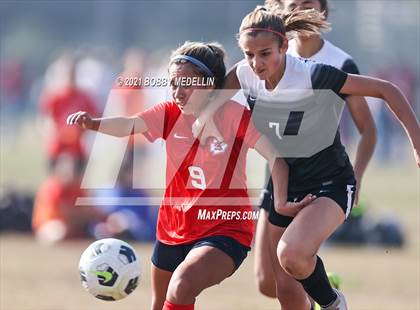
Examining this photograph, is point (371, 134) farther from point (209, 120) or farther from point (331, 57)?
point (209, 120)

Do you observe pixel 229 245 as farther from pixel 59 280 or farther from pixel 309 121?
pixel 59 280

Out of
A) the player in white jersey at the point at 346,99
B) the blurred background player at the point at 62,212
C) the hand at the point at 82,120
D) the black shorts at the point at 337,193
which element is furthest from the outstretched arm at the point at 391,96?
the blurred background player at the point at 62,212

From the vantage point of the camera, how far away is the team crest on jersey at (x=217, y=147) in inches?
231

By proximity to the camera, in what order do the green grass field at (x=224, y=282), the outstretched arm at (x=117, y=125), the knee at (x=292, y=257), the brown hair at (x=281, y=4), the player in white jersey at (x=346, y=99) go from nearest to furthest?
the knee at (x=292, y=257)
the outstretched arm at (x=117, y=125)
the brown hair at (x=281, y=4)
the player in white jersey at (x=346, y=99)
the green grass field at (x=224, y=282)

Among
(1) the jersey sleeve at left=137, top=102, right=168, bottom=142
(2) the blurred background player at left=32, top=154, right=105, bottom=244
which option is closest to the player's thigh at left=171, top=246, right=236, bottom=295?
(1) the jersey sleeve at left=137, top=102, right=168, bottom=142

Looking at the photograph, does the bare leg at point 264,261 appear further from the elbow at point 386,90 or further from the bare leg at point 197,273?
the elbow at point 386,90

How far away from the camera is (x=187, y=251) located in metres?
5.87

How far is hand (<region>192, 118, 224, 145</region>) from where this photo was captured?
5.91 meters

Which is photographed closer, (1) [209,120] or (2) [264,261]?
(1) [209,120]

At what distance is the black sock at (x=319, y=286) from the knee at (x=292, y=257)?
162mm

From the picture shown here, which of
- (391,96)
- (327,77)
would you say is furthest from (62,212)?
(391,96)

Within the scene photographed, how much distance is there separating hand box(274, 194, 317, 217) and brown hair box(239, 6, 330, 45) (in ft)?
2.91

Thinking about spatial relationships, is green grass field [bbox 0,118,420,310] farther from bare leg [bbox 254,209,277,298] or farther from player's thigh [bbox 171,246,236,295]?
player's thigh [bbox 171,246,236,295]

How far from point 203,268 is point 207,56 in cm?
123
